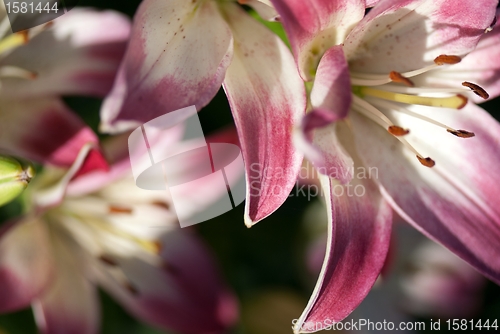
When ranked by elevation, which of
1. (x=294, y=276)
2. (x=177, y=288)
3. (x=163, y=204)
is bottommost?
(x=294, y=276)

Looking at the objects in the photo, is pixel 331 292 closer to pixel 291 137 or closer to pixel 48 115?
pixel 291 137

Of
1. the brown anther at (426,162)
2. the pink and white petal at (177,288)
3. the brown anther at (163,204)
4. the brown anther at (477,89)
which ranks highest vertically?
the brown anther at (477,89)

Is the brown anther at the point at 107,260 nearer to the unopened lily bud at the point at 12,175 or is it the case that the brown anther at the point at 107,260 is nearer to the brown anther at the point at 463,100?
the unopened lily bud at the point at 12,175

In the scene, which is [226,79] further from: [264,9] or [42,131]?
[42,131]

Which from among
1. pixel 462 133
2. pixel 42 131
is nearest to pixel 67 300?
pixel 42 131

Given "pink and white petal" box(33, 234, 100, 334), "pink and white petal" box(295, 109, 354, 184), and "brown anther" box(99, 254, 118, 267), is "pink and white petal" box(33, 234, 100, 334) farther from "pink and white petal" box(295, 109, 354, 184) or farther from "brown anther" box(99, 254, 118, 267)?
"pink and white petal" box(295, 109, 354, 184)

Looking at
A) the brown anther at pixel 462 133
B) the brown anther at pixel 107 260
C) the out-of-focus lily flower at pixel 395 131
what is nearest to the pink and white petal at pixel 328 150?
the out-of-focus lily flower at pixel 395 131
